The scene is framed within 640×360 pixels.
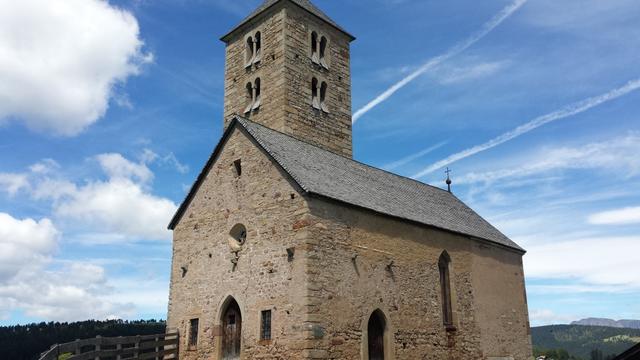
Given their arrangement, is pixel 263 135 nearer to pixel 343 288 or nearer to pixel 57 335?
pixel 343 288

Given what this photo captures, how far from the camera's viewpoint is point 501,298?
85.3 ft

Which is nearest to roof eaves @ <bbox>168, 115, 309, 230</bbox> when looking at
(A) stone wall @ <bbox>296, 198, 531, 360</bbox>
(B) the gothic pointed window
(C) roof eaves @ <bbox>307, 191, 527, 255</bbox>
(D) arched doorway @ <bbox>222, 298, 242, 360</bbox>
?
(C) roof eaves @ <bbox>307, 191, 527, 255</bbox>

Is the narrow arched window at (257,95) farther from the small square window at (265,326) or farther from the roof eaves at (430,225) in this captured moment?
the small square window at (265,326)

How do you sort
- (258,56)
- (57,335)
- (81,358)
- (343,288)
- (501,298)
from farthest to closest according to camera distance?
(57,335), (258,56), (501,298), (343,288), (81,358)

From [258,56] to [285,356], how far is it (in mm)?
18069

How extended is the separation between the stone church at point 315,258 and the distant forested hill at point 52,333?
188 feet

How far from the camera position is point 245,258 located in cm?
1977

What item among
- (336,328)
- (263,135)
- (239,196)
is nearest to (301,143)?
(263,135)

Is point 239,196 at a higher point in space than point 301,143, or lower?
lower

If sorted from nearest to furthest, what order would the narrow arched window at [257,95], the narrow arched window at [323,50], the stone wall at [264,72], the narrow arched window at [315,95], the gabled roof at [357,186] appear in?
the gabled roof at [357,186] < the stone wall at [264,72] < the narrow arched window at [257,95] < the narrow arched window at [315,95] < the narrow arched window at [323,50]

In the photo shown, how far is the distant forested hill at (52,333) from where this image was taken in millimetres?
76375

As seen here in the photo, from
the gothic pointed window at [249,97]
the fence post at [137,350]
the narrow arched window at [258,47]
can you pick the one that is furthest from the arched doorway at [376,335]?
the narrow arched window at [258,47]

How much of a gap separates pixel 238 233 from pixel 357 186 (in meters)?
5.16

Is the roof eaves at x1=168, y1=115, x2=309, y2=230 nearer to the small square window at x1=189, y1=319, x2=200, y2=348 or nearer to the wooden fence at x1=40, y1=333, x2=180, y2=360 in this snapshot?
the small square window at x1=189, y1=319, x2=200, y2=348
